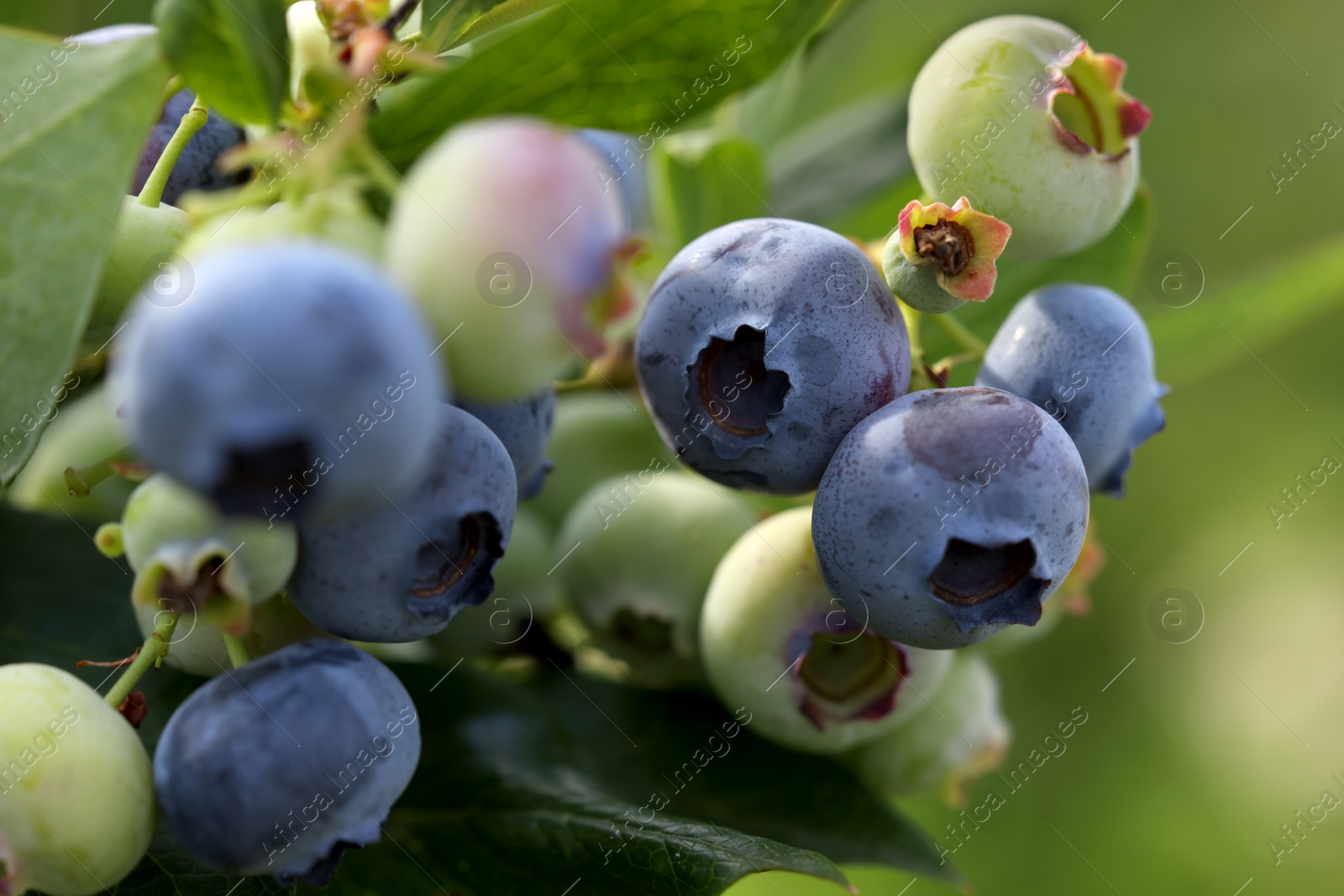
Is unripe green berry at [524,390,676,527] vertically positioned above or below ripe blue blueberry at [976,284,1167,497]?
below

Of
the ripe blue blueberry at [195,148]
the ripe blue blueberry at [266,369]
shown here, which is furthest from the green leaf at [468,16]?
the ripe blue blueberry at [266,369]

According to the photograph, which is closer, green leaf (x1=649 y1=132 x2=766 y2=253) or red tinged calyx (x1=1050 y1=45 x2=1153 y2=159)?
red tinged calyx (x1=1050 y1=45 x2=1153 y2=159)

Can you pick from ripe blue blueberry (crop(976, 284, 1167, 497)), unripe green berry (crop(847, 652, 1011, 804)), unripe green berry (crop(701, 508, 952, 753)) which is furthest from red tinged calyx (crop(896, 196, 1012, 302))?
unripe green berry (crop(847, 652, 1011, 804))

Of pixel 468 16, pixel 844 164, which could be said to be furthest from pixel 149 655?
pixel 844 164

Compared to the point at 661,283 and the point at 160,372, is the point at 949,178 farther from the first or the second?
the point at 160,372

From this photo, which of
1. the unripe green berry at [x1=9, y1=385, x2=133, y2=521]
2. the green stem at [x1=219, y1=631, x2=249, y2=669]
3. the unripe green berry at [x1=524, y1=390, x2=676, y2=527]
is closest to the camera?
the green stem at [x1=219, y1=631, x2=249, y2=669]

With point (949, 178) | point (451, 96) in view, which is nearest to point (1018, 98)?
point (949, 178)

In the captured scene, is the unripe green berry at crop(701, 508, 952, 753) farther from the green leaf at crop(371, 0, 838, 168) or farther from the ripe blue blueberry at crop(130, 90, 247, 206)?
the ripe blue blueberry at crop(130, 90, 247, 206)
